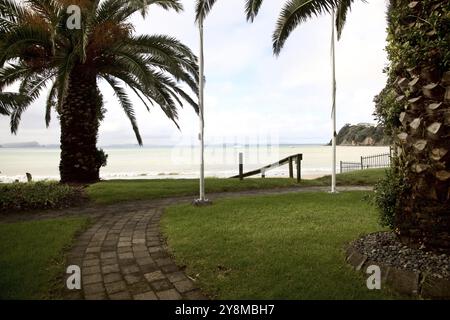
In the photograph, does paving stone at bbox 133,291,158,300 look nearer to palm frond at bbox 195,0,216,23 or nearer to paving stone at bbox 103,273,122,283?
paving stone at bbox 103,273,122,283

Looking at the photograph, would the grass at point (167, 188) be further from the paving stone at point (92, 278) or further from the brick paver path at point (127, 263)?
the paving stone at point (92, 278)

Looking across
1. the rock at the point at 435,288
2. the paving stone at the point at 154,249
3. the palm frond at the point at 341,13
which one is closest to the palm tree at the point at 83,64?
the palm frond at the point at 341,13

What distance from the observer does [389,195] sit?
3932mm

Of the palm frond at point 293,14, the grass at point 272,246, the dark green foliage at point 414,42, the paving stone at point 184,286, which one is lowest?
the paving stone at point 184,286

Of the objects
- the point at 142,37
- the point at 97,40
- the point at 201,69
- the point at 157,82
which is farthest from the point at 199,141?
the point at 97,40

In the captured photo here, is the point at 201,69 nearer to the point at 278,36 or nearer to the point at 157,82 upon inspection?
the point at 278,36

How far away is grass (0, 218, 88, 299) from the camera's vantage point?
11.0 feet

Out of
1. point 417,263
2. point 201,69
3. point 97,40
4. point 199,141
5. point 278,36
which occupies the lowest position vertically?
point 417,263

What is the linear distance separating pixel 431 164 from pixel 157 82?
9013 millimetres

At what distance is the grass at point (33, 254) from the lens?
337 centimetres

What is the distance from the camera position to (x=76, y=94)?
11.0 metres

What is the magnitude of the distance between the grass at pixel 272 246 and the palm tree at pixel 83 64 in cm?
514

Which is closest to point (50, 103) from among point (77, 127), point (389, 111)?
point (77, 127)

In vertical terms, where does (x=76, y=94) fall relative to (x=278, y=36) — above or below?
below
